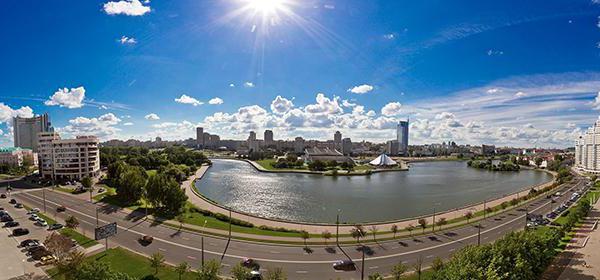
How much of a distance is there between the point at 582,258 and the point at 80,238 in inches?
1269

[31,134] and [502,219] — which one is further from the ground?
[31,134]

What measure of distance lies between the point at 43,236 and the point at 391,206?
32699 mm

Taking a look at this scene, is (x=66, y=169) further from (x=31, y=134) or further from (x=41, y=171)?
(x=31, y=134)

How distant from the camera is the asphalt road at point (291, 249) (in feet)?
56.6

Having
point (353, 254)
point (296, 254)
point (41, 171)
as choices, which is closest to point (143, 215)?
point (296, 254)

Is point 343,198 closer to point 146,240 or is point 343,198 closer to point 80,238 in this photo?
point 146,240

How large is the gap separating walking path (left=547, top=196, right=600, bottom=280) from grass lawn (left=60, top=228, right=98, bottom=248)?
27.3 meters

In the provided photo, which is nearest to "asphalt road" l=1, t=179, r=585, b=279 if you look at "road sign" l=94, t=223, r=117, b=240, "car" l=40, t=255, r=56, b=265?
"road sign" l=94, t=223, r=117, b=240

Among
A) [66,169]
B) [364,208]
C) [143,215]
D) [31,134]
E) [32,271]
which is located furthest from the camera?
[31,134]

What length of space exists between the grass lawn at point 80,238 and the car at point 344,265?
49.9ft

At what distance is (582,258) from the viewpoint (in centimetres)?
1964

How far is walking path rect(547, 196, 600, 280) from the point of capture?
17.3 m

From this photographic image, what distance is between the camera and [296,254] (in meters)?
18.8

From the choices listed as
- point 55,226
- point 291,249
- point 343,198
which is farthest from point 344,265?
point 343,198
